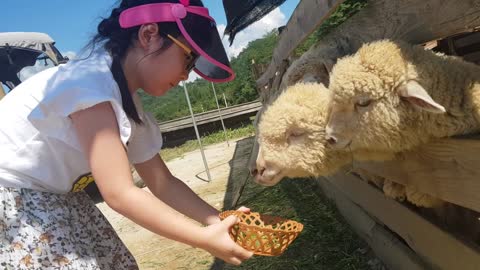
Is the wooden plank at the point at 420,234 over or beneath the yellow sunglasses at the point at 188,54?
beneath

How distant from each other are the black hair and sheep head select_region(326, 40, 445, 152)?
2.17 feet

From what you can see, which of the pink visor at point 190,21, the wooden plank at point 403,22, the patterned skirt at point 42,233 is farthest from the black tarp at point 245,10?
the patterned skirt at point 42,233

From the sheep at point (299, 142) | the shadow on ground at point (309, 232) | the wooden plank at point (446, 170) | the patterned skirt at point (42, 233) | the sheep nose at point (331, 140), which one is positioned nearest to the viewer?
the wooden plank at point (446, 170)

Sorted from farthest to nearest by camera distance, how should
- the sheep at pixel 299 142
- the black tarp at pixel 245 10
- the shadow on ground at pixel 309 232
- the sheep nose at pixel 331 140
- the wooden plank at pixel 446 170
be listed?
1. the black tarp at pixel 245 10
2. the shadow on ground at pixel 309 232
3. the sheep at pixel 299 142
4. the sheep nose at pixel 331 140
5. the wooden plank at pixel 446 170

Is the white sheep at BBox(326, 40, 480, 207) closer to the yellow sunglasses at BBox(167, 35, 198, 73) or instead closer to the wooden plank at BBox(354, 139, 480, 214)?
the wooden plank at BBox(354, 139, 480, 214)

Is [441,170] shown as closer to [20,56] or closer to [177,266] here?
[177,266]

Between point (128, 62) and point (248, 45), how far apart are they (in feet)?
70.0

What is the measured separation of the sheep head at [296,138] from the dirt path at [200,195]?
1.80 m

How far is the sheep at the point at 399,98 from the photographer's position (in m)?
1.54

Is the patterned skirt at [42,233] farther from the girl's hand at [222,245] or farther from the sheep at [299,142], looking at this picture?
the sheep at [299,142]

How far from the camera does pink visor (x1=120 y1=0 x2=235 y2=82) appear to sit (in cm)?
159

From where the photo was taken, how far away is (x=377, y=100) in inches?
66.8

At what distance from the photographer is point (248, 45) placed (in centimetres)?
2258

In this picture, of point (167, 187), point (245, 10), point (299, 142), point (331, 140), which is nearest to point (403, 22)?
point (331, 140)
